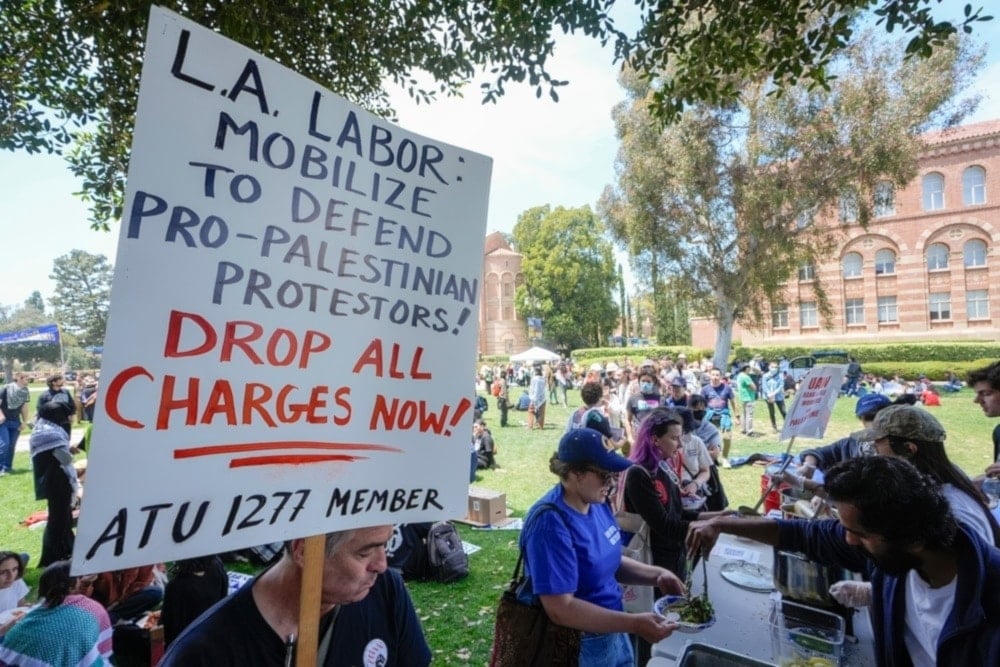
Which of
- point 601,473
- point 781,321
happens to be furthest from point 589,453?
point 781,321

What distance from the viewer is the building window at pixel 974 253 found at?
105ft

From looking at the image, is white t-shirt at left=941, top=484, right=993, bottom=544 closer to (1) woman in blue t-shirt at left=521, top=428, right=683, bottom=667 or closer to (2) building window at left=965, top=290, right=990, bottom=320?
(1) woman in blue t-shirt at left=521, top=428, right=683, bottom=667

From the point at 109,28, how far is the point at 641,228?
745 inches

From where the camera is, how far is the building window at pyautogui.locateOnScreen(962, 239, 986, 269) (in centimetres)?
3212

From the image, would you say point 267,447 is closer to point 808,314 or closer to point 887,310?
point 808,314

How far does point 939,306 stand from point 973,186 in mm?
7606

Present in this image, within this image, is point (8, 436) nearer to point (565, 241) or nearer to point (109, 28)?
point (109, 28)

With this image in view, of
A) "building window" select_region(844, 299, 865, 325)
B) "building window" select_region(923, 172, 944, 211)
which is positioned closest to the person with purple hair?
"building window" select_region(844, 299, 865, 325)

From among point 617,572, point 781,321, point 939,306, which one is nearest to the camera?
point 617,572

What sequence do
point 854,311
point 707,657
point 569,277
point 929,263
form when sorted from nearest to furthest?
point 707,657
point 929,263
point 854,311
point 569,277

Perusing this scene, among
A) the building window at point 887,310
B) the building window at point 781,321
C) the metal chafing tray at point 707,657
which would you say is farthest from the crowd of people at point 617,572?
the building window at point 887,310

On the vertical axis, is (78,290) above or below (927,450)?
above

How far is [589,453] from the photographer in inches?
95.3

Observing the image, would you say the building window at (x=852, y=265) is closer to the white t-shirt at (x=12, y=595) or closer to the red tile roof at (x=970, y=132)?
the red tile roof at (x=970, y=132)
